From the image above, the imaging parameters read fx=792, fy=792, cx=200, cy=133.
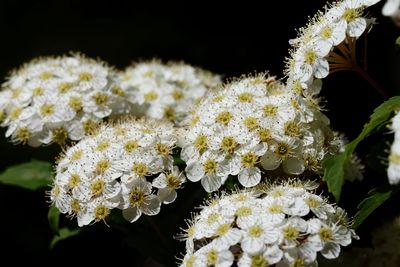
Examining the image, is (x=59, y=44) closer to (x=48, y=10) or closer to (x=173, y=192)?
(x=48, y=10)

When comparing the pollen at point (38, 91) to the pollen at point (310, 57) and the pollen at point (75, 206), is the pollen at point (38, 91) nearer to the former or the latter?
the pollen at point (75, 206)

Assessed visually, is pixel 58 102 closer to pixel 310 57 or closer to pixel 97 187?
pixel 97 187

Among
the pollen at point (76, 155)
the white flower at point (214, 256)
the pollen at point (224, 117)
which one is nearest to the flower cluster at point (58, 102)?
the pollen at point (76, 155)

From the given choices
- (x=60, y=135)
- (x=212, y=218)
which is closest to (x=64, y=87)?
(x=60, y=135)

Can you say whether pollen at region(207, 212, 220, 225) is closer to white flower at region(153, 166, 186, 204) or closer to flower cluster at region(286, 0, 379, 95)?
white flower at region(153, 166, 186, 204)

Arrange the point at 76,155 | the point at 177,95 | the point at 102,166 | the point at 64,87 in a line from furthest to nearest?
the point at 177,95 → the point at 64,87 → the point at 76,155 → the point at 102,166

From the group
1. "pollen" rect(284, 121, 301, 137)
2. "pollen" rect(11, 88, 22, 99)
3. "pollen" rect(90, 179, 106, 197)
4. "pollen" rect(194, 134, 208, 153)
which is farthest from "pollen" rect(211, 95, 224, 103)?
"pollen" rect(11, 88, 22, 99)

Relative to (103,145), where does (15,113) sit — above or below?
above
